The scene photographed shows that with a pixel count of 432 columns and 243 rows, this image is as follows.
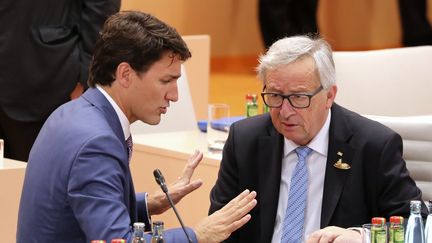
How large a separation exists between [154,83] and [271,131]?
598 mm

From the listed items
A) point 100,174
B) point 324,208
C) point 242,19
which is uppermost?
point 100,174

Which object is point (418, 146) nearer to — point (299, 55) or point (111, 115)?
point (299, 55)

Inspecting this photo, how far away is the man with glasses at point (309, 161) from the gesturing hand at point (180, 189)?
187 mm

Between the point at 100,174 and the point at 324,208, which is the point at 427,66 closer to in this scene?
the point at 324,208

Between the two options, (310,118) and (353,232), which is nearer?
(353,232)

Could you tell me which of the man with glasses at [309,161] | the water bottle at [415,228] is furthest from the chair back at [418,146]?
the water bottle at [415,228]

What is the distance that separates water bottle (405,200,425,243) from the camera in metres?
3.43

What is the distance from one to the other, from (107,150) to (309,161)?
873 mm

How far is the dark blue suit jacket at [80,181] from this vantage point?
337 centimetres

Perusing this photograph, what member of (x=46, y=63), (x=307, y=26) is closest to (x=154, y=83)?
(x=46, y=63)

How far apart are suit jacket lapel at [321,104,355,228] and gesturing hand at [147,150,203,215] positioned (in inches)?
17.6

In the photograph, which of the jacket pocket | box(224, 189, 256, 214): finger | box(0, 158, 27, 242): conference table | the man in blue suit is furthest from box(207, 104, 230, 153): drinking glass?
box(224, 189, 256, 214): finger

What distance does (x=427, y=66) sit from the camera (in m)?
5.87

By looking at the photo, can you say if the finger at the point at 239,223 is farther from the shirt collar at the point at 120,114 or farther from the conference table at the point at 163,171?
the conference table at the point at 163,171
